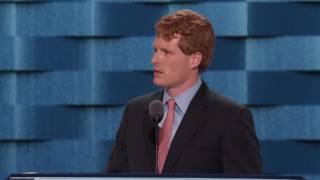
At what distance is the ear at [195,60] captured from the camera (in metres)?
1.45

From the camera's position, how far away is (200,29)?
56.5 inches

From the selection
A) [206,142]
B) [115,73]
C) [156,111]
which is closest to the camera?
[156,111]

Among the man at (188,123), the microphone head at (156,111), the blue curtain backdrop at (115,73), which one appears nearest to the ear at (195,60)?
the man at (188,123)

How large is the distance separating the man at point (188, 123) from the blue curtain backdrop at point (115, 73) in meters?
0.64

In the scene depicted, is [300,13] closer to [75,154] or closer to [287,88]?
[287,88]

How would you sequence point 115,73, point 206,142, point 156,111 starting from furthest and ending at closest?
1. point 115,73
2. point 206,142
3. point 156,111

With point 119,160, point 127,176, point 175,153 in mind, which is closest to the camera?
point 127,176

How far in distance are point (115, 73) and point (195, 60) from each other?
0.70 meters

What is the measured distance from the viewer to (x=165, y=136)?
4.69 feet

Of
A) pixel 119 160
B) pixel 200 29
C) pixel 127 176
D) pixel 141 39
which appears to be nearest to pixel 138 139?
pixel 119 160

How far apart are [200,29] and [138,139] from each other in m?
0.24

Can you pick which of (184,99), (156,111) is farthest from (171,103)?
(156,111)

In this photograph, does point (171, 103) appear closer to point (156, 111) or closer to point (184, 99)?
point (184, 99)

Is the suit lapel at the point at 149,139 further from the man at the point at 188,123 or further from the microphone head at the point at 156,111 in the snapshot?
the microphone head at the point at 156,111
